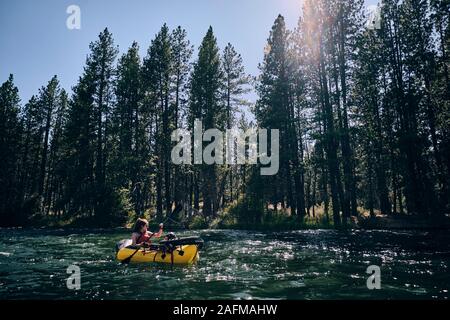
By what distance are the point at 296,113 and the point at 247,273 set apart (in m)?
33.2

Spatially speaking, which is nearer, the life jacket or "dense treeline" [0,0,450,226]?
the life jacket

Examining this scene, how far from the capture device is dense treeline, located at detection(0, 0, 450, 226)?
28.8 m

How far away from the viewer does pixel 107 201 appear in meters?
32.6

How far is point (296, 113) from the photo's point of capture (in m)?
41.3

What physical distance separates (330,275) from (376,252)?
17.3 feet

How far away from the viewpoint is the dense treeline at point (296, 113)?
94.4 feet

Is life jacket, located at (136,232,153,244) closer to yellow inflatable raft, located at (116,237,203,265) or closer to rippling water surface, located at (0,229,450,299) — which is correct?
yellow inflatable raft, located at (116,237,203,265)

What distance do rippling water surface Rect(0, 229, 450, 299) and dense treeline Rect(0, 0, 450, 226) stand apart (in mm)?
13323

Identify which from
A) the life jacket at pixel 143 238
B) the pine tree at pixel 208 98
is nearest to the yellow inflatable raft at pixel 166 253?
the life jacket at pixel 143 238

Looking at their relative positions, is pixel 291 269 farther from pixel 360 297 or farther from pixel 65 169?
pixel 65 169

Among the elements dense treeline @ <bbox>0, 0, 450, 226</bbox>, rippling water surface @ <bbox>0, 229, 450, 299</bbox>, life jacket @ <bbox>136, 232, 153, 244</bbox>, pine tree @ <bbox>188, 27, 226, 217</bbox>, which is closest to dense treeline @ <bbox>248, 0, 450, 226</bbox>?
dense treeline @ <bbox>0, 0, 450, 226</bbox>

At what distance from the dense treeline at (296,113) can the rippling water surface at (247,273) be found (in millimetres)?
13323

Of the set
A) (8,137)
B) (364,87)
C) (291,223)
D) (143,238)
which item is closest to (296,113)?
(364,87)
